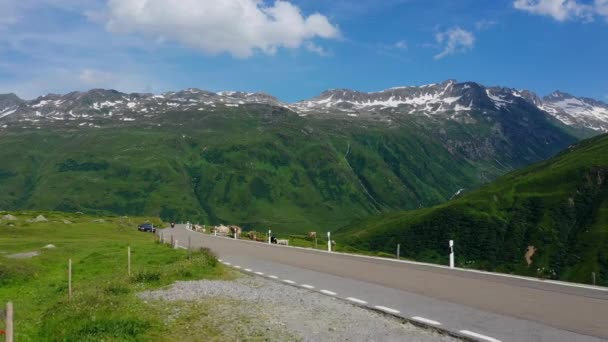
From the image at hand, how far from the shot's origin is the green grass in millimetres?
13445

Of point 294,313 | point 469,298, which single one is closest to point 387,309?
point 294,313

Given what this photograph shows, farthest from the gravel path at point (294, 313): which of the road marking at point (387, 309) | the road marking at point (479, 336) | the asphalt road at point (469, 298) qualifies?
the asphalt road at point (469, 298)

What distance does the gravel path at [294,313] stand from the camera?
1257 centimetres

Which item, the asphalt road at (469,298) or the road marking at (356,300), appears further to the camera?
the road marking at (356,300)

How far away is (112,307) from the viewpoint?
15695 millimetres

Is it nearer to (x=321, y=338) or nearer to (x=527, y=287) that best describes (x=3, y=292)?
(x=321, y=338)

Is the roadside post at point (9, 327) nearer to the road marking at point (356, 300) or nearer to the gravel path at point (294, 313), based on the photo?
the gravel path at point (294, 313)

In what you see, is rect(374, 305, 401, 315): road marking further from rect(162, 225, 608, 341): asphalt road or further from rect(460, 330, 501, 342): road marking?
rect(460, 330, 501, 342): road marking

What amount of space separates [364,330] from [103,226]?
7995cm

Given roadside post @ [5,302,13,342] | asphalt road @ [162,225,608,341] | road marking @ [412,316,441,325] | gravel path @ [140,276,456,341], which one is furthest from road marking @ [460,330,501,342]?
roadside post @ [5,302,13,342]

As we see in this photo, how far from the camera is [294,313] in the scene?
50.6 feet

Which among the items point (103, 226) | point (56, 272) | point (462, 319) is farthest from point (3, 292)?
point (103, 226)

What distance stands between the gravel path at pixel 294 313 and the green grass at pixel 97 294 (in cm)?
126

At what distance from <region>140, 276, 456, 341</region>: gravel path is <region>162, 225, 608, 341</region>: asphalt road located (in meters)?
0.95
